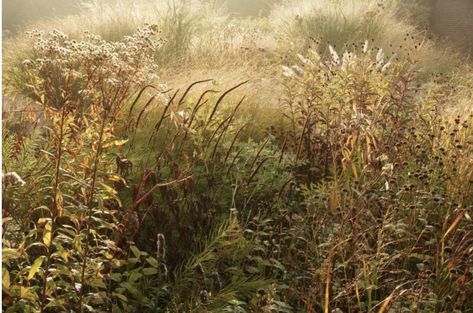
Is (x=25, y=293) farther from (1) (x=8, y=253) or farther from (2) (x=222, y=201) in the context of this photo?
(2) (x=222, y=201)

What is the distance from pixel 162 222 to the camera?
2875 mm

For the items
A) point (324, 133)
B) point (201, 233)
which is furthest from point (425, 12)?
point (201, 233)

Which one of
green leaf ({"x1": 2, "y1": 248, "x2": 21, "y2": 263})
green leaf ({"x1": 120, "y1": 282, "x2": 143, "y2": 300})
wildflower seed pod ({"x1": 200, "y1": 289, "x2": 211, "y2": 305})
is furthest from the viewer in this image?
green leaf ({"x1": 120, "y1": 282, "x2": 143, "y2": 300})

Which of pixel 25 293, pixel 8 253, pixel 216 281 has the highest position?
pixel 8 253

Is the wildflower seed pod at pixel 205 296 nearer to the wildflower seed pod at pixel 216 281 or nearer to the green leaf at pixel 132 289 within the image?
the wildflower seed pod at pixel 216 281

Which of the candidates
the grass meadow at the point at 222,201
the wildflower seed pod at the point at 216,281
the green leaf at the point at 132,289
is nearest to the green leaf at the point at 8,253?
the grass meadow at the point at 222,201

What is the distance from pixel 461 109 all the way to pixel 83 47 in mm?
3409

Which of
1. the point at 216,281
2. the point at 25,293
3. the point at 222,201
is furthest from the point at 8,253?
the point at 222,201

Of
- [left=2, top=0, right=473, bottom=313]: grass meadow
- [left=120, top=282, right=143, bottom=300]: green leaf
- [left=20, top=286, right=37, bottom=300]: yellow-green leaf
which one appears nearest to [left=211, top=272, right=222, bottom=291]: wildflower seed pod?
[left=2, top=0, right=473, bottom=313]: grass meadow

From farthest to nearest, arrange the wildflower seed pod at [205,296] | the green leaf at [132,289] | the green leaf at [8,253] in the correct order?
the green leaf at [132,289]
the wildflower seed pod at [205,296]
the green leaf at [8,253]

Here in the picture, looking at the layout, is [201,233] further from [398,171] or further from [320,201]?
[398,171]

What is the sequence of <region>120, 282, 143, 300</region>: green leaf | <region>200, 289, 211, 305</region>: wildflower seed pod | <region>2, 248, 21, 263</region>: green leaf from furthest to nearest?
1. <region>120, 282, 143, 300</region>: green leaf
2. <region>200, 289, 211, 305</region>: wildflower seed pod
3. <region>2, 248, 21, 263</region>: green leaf

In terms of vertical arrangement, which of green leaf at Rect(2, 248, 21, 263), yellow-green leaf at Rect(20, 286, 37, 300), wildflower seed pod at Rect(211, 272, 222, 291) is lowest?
wildflower seed pod at Rect(211, 272, 222, 291)

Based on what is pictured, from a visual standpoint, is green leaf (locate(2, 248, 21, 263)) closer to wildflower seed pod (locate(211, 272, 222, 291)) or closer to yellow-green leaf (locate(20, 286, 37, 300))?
yellow-green leaf (locate(20, 286, 37, 300))
